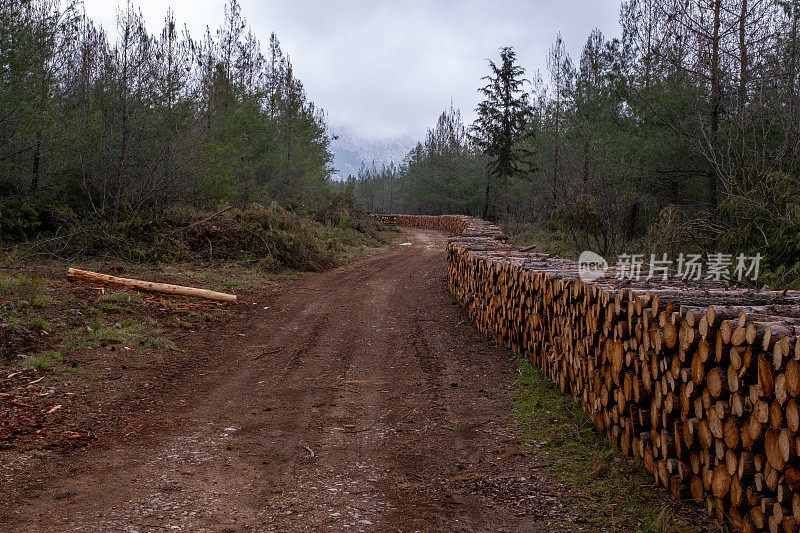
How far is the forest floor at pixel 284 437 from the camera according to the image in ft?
11.1

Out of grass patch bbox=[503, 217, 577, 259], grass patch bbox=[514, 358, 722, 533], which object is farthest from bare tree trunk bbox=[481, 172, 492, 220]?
grass patch bbox=[514, 358, 722, 533]

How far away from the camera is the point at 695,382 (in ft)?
10.7

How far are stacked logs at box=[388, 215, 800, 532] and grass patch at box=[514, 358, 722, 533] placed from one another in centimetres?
11

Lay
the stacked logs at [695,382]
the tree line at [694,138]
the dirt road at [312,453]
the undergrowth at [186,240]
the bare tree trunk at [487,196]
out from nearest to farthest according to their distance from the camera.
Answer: the stacked logs at [695,382]
the dirt road at [312,453]
the tree line at [694,138]
the undergrowth at [186,240]
the bare tree trunk at [487,196]

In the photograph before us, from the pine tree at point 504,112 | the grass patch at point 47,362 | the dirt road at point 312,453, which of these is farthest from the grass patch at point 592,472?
the pine tree at point 504,112

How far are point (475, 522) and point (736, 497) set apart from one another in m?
1.41

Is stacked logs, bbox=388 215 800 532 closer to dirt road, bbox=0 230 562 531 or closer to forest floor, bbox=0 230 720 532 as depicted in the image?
forest floor, bbox=0 230 720 532

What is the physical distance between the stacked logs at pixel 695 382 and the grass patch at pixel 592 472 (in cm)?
11

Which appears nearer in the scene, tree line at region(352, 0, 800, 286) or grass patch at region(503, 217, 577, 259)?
tree line at region(352, 0, 800, 286)

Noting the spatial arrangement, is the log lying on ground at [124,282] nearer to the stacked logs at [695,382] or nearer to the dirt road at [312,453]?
the dirt road at [312,453]

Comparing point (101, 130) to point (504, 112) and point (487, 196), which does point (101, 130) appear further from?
point (487, 196)

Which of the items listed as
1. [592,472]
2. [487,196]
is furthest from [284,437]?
[487,196]

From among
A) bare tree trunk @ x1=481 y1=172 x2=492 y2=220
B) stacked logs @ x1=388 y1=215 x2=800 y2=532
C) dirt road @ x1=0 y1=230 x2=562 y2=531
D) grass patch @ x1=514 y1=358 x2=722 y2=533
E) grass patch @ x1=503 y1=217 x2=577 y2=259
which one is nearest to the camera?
stacked logs @ x1=388 y1=215 x2=800 y2=532

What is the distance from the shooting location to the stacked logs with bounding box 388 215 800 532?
2609mm
